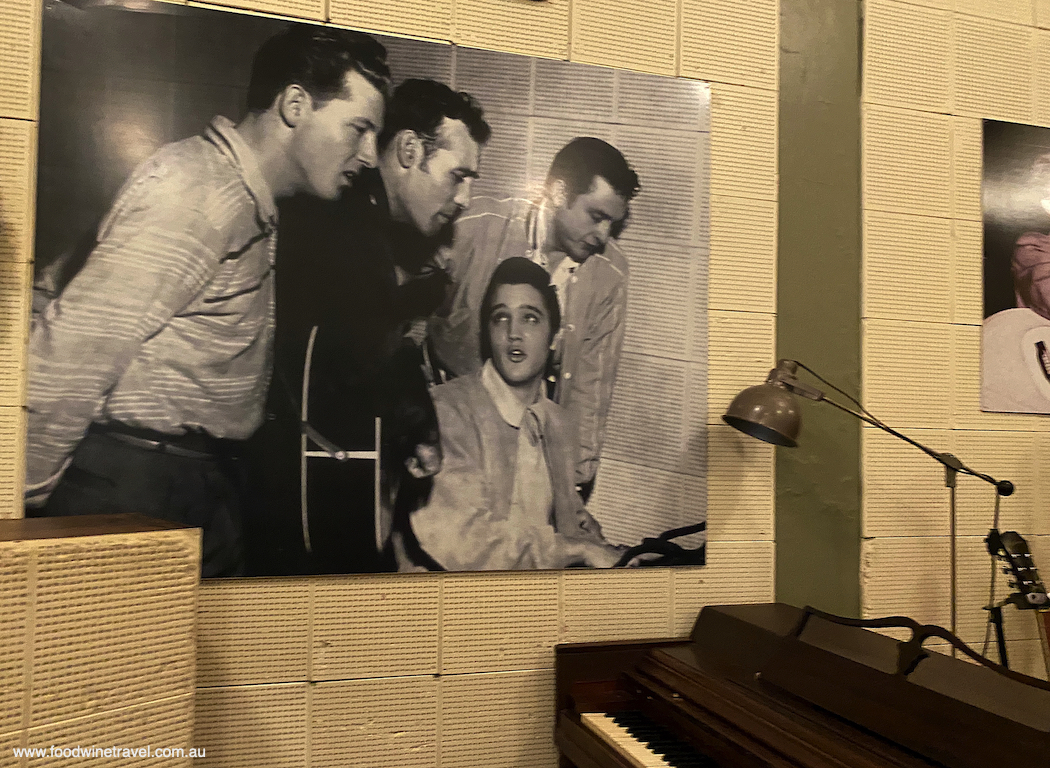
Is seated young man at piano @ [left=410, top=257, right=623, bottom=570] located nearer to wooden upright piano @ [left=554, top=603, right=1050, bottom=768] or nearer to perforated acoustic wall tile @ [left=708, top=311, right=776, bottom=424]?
wooden upright piano @ [left=554, top=603, right=1050, bottom=768]

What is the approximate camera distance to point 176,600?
175cm

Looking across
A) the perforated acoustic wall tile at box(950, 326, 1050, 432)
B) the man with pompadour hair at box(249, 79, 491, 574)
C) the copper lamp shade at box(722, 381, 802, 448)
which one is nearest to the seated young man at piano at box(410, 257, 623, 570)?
the man with pompadour hair at box(249, 79, 491, 574)

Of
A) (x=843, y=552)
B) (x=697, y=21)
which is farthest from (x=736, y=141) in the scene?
(x=843, y=552)

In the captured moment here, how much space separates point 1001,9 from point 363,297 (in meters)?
2.71

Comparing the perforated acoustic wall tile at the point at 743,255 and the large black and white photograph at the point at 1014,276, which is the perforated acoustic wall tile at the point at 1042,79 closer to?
the large black and white photograph at the point at 1014,276

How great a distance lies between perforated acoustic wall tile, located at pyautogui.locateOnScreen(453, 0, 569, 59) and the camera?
2.54 metres

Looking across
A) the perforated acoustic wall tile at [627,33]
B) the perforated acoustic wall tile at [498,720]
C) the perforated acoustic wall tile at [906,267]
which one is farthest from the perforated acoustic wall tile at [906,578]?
the perforated acoustic wall tile at [627,33]

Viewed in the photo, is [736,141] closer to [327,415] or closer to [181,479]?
[327,415]

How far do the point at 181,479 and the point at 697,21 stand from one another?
2.27m

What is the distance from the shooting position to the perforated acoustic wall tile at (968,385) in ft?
9.66

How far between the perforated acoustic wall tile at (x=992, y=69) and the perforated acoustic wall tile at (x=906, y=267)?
20.0 inches

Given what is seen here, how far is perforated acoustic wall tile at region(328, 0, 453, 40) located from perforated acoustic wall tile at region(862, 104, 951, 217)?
157 cm

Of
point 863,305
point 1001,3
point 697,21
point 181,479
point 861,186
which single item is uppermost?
point 1001,3

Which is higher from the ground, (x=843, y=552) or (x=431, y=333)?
(x=431, y=333)
